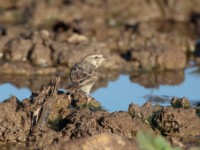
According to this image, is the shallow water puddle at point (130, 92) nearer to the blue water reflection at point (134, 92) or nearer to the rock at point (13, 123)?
the blue water reflection at point (134, 92)

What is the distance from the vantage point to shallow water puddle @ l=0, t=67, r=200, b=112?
14508mm

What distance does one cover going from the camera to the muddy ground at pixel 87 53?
10859 millimetres

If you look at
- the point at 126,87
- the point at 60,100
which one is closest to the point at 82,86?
the point at 60,100

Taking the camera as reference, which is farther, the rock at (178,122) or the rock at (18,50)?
the rock at (18,50)

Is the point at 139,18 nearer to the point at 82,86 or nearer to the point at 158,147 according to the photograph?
the point at 82,86

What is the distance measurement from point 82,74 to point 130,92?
3001 mm

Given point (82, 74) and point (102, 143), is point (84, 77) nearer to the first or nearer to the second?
point (82, 74)

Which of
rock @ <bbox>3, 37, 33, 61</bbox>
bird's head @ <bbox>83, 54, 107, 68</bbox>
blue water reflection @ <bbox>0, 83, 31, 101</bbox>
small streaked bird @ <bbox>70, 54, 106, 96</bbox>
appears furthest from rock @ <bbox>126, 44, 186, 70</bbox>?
small streaked bird @ <bbox>70, 54, 106, 96</bbox>

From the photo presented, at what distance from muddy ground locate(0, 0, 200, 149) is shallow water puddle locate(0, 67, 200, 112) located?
0.34 m

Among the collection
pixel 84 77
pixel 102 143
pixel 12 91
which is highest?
pixel 12 91

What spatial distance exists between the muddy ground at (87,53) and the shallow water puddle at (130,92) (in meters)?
0.34

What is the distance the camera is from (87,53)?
58.4ft

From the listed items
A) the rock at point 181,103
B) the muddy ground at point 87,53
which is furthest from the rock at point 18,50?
the rock at point 181,103

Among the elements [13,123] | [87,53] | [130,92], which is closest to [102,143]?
[13,123]
